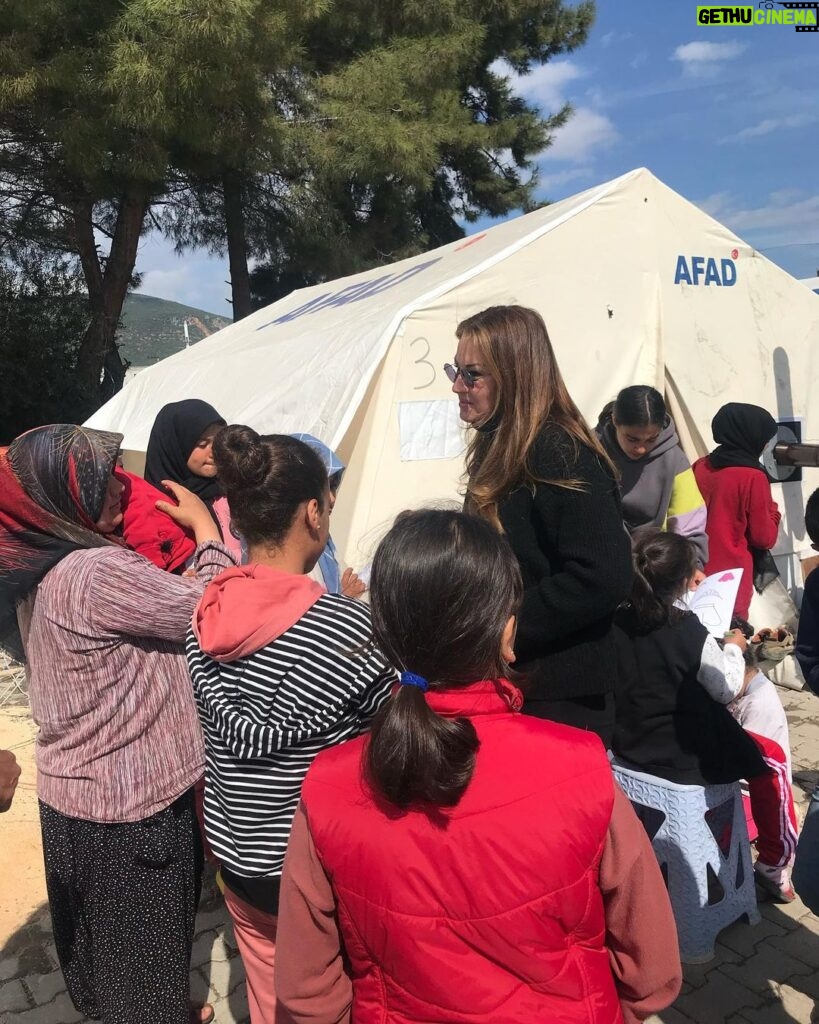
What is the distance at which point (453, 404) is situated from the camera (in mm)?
4539

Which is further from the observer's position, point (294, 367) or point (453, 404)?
point (294, 367)

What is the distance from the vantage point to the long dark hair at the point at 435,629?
1.11m

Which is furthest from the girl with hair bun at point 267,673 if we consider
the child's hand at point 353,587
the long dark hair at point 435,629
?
the child's hand at point 353,587

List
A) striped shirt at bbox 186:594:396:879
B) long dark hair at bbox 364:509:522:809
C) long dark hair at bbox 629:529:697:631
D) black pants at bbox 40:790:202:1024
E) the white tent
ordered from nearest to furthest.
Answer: long dark hair at bbox 364:509:522:809 < striped shirt at bbox 186:594:396:879 < black pants at bbox 40:790:202:1024 < long dark hair at bbox 629:529:697:631 < the white tent

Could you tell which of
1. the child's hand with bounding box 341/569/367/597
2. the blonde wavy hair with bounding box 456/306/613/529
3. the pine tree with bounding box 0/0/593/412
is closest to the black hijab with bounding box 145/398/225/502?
the child's hand with bounding box 341/569/367/597

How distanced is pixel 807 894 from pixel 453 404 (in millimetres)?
3116

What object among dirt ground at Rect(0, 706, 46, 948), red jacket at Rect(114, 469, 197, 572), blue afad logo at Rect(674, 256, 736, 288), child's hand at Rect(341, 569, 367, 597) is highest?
blue afad logo at Rect(674, 256, 736, 288)

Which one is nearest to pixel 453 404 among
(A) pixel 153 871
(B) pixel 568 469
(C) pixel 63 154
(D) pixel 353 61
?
(B) pixel 568 469

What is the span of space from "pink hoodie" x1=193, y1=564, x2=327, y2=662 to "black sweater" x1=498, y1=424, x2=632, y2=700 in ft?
1.74

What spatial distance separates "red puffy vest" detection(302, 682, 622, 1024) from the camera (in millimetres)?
1132

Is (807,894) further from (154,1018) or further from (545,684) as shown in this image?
(154,1018)

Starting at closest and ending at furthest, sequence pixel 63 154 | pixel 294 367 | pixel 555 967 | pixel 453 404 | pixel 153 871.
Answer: pixel 555 967 < pixel 153 871 < pixel 453 404 < pixel 294 367 < pixel 63 154

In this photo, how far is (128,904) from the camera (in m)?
1.98

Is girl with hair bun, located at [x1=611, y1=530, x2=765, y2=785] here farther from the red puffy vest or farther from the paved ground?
the red puffy vest
